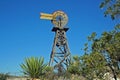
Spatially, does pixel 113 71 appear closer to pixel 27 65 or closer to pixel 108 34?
pixel 108 34

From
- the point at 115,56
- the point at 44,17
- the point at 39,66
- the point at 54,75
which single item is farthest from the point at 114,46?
the point at 44,17

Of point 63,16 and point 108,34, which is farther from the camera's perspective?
point 63,16

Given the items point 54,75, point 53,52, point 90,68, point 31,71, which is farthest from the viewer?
point 53,52

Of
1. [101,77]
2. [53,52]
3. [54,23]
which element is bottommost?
[101,77]

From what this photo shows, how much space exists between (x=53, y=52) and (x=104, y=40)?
3390 cm

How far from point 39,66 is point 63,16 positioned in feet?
86.9

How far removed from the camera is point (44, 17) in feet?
199

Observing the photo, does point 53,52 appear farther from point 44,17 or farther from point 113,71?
point 113,71

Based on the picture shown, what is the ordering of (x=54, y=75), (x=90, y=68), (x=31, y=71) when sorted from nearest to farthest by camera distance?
(x=90, y=68), (x=31, y=71), (x=54, y=75)

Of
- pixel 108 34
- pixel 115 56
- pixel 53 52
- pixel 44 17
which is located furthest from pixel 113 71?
pixel 44 17

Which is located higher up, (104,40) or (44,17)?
(44,17)

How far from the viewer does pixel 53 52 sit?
57031mm

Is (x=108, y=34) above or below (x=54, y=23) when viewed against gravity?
below

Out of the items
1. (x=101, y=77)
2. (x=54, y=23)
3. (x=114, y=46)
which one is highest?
(x=54, y=23)
